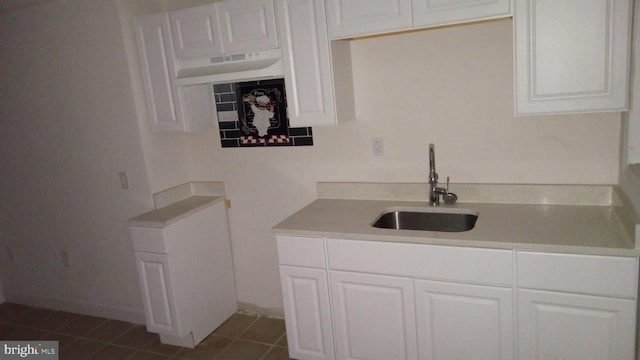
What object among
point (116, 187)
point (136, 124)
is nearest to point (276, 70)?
point (136, 124)

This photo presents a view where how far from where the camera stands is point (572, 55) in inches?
73.4

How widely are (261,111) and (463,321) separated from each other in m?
1.71

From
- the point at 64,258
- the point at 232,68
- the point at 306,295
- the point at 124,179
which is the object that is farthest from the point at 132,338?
the point at 232,68

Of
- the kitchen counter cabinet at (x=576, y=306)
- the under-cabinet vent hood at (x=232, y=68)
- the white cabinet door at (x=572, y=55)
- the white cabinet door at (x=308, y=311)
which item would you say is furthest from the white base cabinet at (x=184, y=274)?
the white cabinet door at (x=572, y=55)

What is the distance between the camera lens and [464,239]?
194 cm

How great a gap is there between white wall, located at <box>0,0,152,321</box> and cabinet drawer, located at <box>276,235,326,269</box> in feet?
3.66

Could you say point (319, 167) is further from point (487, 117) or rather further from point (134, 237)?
point (134, 237)

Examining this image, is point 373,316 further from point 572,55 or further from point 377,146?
point 572,55

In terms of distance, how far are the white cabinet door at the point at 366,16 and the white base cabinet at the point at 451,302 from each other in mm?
1021

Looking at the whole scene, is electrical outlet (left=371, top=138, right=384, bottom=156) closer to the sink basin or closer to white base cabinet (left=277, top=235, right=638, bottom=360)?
the sink basin

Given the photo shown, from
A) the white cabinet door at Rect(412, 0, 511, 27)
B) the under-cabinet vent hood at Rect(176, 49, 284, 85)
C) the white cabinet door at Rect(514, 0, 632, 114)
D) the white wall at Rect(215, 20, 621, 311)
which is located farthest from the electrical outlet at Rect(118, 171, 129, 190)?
the white cabinet door at Rect(514, 0, 632, 114)

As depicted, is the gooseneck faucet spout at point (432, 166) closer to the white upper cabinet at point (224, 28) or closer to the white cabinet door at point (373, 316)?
the white cabinet door at point (373, 316)

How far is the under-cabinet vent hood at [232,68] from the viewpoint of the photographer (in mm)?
2365

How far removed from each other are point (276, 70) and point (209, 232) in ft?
4.00
